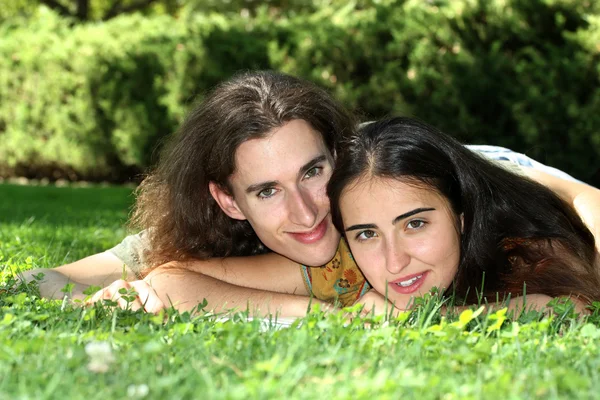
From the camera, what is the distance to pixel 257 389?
6.85ft

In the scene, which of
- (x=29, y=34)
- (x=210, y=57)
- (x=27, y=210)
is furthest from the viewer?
(x=29, y=34)

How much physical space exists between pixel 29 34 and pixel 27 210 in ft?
16.2

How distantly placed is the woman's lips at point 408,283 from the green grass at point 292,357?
0.33 meters

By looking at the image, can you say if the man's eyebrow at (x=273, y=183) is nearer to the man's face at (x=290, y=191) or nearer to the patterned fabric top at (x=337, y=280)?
the man's face at (x=290, y=191)

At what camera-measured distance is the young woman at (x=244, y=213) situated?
12.5ft

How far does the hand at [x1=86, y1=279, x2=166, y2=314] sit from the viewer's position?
3.39 meters

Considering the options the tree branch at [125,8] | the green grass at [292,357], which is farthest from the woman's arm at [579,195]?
the tree branch at [125,8]

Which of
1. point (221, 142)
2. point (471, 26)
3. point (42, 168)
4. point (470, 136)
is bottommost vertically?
point (42, 168)

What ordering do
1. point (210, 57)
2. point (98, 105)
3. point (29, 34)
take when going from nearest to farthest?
1. point (210, 57)
2. point (98, 105)
3. point (29, 34)

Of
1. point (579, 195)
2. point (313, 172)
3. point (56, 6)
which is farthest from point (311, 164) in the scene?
point (56, 6)

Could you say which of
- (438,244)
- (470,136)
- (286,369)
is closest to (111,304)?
(286,369)

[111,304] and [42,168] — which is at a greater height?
[111,304]

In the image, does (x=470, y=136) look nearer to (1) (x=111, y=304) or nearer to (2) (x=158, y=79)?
(2) (x=158, y=79)

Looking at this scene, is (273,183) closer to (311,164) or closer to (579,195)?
(311,164)
